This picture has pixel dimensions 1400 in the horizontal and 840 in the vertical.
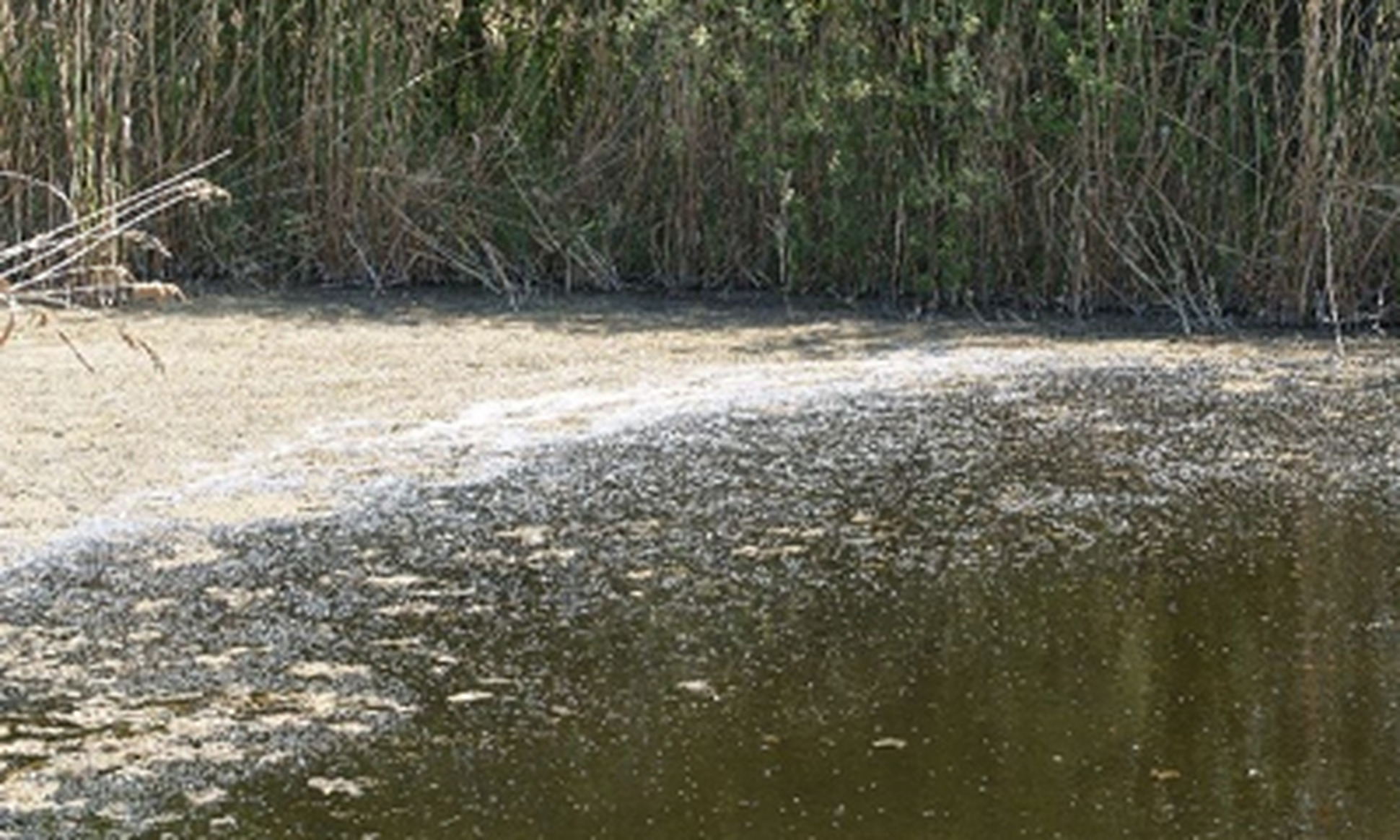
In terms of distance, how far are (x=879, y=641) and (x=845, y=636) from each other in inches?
2.2

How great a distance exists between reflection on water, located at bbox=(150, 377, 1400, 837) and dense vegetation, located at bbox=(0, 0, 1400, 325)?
59.4 inches

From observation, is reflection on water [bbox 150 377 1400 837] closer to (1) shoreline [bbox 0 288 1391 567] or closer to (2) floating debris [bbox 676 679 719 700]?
(2) floating debris [bbox 676 679 719 700]

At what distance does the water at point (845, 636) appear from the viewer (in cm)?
321

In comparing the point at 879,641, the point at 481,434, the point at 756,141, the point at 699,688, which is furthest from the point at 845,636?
the point at 756,141

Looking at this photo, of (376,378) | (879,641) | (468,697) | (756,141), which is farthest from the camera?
(756,141)

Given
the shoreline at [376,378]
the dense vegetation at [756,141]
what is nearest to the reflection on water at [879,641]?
the shoreline at [376,378]

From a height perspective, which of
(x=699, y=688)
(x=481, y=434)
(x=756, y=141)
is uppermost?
(x=756, y=141)

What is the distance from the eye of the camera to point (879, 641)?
3.94 meters

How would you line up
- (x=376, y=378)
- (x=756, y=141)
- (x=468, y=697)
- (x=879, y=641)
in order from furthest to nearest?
1. (x=756, y=141)
2. (x=376, y=378)
3. (x=879, y=641)
4. (x=468, y=697)

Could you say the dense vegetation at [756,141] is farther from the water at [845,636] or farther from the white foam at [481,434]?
the water at [845,636]

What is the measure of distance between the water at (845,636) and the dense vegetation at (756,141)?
1.42m

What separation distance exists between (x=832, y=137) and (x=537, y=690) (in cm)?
379

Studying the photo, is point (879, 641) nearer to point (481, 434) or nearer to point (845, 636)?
point (845, 636)

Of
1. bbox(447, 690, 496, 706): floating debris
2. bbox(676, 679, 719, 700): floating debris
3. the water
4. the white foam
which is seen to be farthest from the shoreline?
bbox(676, 679, 719, 700): floating debris
